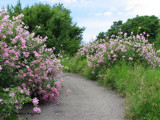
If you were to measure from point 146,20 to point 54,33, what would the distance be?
19.3 m

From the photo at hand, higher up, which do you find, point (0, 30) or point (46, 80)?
point (0, 30)

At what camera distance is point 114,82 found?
598 cm

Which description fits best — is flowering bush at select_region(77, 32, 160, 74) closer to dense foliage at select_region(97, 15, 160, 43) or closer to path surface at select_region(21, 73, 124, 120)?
path surface at select_region(21, 73, 124, 120)

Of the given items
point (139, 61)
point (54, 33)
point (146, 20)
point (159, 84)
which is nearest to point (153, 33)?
point (146, 20)

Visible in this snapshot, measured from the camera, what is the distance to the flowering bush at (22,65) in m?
3.43

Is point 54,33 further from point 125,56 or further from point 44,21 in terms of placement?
point 125,56

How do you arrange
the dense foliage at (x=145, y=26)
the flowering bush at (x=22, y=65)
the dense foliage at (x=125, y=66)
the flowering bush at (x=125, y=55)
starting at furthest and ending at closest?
the dense foliage at (x=145, y=26) → the flowering bush at (x=125, y=55) → the dense foliage at (x=125, y=66) → the flowering bush at (x=22, y=65)

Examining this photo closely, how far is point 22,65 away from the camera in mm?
4094

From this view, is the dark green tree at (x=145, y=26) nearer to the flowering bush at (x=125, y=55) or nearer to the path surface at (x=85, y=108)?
the flowering bush at (x=125, y=55)

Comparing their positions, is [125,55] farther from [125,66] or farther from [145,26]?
[145,26]

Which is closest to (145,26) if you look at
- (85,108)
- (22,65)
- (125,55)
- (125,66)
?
(125,55)

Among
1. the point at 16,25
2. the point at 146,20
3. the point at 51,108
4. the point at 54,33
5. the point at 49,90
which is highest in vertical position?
the point at 146,20

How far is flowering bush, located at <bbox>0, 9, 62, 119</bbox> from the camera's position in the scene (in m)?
3.43

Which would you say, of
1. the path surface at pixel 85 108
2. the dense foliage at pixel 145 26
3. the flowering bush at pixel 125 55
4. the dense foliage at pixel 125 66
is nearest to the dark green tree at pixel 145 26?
the dense foliage at pixel 145 26
